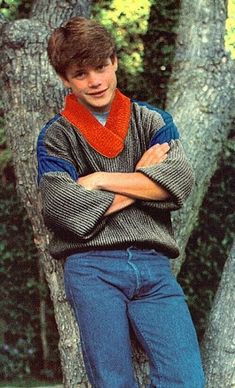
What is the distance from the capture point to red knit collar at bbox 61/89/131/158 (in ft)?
10.8

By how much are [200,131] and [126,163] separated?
3.34ft

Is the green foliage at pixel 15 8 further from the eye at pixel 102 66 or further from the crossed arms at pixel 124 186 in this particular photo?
the crossed arms at pixel 124 186

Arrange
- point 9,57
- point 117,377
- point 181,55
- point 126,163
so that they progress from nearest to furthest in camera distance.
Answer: point 117,377 → point 126,163 → point 9,57 → point 181,55

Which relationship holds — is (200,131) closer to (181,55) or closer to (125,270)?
(181,55)

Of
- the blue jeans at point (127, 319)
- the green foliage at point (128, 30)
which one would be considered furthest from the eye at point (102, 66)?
the green foliage at point (128, 30)

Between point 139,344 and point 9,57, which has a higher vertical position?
point 9,57

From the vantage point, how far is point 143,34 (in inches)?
229

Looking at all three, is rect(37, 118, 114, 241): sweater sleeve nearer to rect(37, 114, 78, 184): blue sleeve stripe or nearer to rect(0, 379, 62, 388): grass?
rect(37, 114, 78, 184): blue sleeve stripe

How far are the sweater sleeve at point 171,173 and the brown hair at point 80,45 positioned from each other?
37 centimetres

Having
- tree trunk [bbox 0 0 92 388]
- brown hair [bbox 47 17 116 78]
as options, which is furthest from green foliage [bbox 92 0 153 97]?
brown hair [bbox 47 17 116 78]

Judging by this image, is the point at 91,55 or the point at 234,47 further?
the point at 234,47

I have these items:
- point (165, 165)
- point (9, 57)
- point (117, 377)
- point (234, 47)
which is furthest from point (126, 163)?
point (234, 47)

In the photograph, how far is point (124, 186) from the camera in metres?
3.20

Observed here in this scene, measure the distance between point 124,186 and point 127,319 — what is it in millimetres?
496
